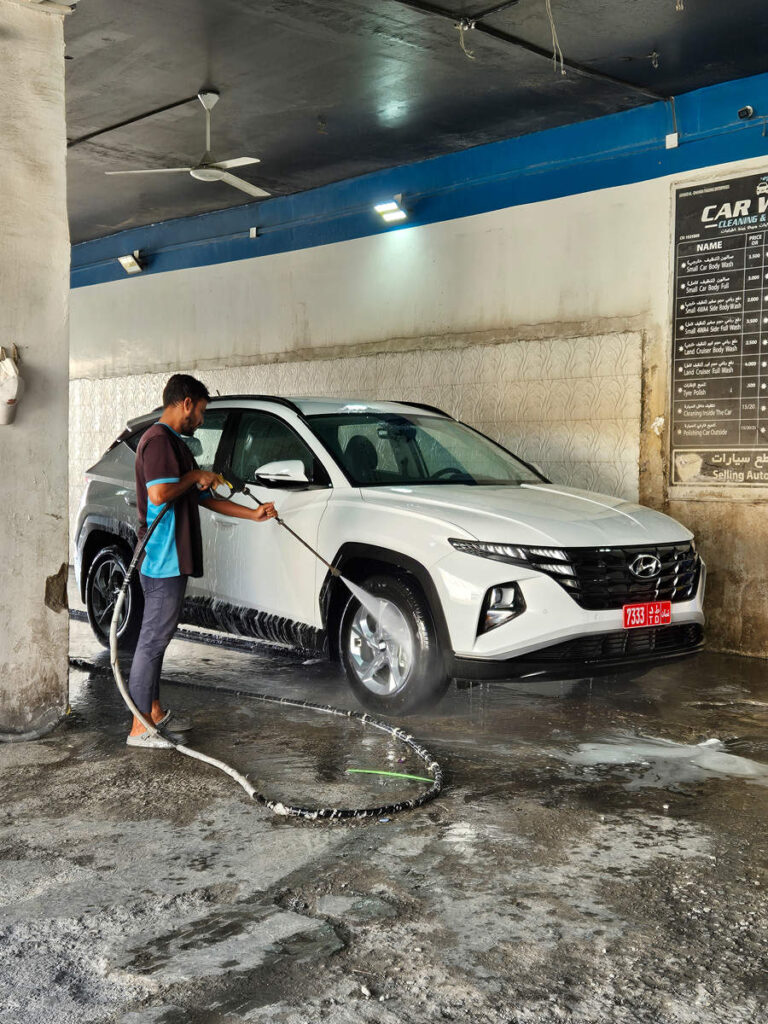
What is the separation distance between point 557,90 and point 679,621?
16.3 feet

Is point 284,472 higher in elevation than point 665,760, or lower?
higher

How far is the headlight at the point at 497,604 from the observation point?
18.0ft

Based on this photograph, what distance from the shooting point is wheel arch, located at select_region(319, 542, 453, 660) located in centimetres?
565

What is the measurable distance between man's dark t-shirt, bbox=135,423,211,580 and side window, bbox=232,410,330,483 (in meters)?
1.23

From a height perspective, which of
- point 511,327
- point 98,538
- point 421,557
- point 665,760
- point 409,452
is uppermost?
point 511,327

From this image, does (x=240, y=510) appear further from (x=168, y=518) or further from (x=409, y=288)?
(x=409, y=288)

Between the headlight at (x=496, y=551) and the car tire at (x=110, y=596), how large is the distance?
2.93 m

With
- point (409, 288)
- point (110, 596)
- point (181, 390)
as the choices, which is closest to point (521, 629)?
point (181, 390)

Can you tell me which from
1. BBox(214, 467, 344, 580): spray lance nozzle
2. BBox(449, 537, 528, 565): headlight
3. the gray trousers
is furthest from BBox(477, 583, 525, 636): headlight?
→ the gray trousers

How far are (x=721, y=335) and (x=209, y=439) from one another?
4.11 metres

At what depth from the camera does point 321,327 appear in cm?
1194

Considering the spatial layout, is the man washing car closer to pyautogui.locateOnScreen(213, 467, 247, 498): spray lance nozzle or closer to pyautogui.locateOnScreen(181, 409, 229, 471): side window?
pyautogui.locateOnScreen(213, 467, 247, 498): spray lance nozzle

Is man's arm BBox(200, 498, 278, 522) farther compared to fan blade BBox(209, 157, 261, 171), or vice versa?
fan blade BBox(209, 157, 261, 171)

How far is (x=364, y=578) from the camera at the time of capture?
20.2ft
